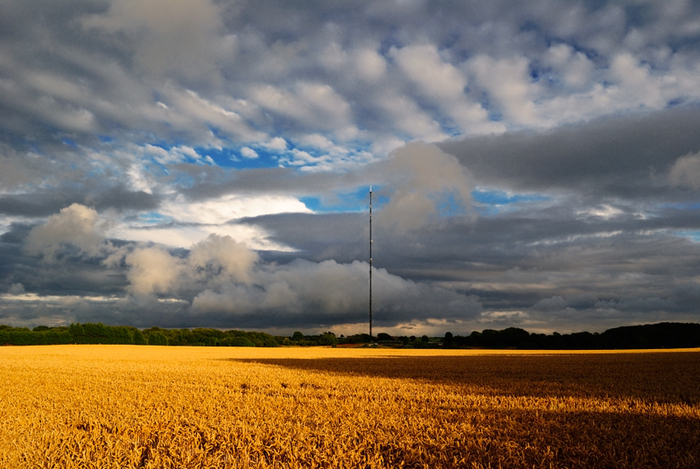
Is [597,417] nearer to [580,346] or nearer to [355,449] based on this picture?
[355,449]

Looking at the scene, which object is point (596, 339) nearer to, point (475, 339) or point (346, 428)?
point (475, 339)

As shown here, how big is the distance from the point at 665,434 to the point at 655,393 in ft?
25.4

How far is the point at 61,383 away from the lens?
56.3 ft

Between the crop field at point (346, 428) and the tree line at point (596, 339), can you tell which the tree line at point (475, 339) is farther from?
the crop field at point (346, 428)

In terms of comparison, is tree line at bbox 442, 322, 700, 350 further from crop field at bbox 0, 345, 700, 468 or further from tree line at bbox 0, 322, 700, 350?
crop field at bbox 0, 345, 700, 468

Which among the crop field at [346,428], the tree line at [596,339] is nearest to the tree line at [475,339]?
the tree line at [596,339]

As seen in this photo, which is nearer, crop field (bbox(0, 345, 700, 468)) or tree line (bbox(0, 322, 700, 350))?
crop field (bbox(0, 345, 700, 468))

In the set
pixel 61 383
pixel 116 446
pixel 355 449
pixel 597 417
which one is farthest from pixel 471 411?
pixel 61 383

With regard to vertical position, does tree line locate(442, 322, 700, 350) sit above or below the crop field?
below

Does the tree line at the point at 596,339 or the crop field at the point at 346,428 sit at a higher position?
the crop field at the point at 346,428

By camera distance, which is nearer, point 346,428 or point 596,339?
point 346,428

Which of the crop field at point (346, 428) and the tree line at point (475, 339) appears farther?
the tree line at point (475, 339)

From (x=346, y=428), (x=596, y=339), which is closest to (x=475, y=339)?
(x=596, y=339)

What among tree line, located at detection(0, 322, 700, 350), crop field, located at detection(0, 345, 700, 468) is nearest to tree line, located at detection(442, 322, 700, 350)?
tree line, located at detection(0, 322, 700, 350)
